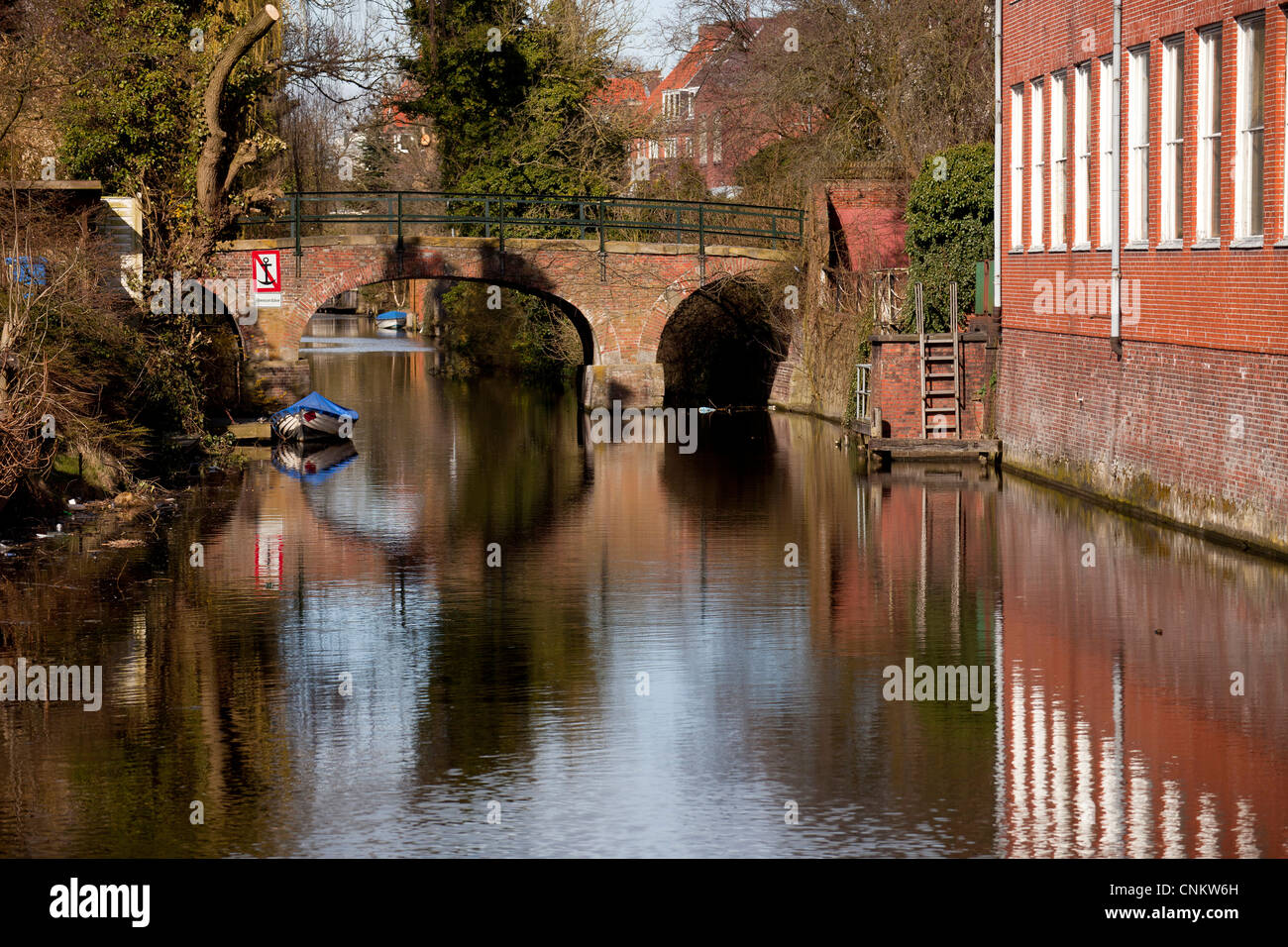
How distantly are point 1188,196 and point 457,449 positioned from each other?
15.7 m

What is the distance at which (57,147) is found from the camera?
32.5m

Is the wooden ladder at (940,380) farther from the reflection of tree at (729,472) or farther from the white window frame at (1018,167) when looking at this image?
the reflection of tree at (729,472)

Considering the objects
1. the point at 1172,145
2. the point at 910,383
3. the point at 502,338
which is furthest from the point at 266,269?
the point at 1172,145

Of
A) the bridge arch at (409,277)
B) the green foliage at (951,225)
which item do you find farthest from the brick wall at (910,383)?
the bridge arch at (409,277)

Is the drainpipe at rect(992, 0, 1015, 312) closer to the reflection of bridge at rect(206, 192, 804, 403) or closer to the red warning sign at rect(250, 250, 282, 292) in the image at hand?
the reflection of bridge at rect(206, 192, 804, 403)

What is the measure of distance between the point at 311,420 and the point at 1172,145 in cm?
1775

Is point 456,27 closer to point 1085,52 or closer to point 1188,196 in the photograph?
point 1085,52

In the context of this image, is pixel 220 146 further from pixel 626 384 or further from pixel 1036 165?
pixel 1036 165

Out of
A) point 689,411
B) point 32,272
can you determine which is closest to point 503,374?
point 689,411

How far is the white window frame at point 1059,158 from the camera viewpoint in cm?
2466

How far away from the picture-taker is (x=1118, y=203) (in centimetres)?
2148

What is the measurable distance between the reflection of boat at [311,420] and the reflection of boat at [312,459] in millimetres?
241

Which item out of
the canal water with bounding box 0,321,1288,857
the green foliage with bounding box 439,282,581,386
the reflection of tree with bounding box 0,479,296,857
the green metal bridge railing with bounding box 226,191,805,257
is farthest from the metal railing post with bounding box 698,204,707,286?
the reflection of tree with bounding box 0,479,296,857
